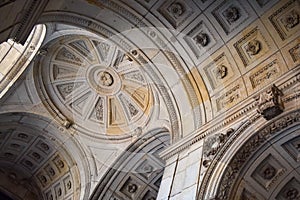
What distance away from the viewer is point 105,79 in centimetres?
1110

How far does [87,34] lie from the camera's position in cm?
955

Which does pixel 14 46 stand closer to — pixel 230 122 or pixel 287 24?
pixel 230 122

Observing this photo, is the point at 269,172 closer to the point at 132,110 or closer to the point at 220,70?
the point at 220,70

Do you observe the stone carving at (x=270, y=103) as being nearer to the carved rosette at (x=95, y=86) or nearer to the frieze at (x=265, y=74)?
the frieze at (x=265, y=74)

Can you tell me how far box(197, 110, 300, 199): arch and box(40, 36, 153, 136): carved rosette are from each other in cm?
351

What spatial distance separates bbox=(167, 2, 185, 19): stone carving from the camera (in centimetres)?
792

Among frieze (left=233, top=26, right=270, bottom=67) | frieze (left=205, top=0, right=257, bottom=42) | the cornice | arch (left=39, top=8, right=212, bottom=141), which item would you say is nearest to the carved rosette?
arch (left=39, top=8, right=212, bottom=141)

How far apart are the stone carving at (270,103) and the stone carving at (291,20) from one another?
3.45ft

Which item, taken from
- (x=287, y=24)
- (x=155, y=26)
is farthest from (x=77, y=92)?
(x=287, y=24)

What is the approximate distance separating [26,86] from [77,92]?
1.37 m

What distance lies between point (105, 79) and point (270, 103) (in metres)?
5.40

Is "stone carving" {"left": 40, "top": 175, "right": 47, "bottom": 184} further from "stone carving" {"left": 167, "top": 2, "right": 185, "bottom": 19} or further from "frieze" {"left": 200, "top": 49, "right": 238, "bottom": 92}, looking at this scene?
"stone carving" {"left": 167, "top": 2, "right": 185, "bottom": 19}

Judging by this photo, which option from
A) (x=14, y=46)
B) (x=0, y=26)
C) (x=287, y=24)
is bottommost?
(x=0, y=26)

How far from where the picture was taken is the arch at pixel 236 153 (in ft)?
22.3
